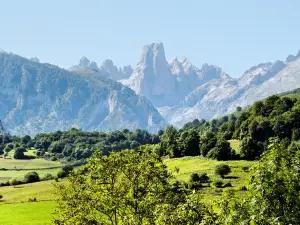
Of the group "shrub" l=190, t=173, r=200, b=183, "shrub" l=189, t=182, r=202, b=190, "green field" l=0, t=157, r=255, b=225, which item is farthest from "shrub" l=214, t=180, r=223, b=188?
"shrub" l=190, t=173, r=200, b=183

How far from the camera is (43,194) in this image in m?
117

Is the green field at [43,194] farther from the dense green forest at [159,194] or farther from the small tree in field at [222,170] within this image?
the dense green forest at [159,194]

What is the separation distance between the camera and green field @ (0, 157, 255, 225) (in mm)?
86875

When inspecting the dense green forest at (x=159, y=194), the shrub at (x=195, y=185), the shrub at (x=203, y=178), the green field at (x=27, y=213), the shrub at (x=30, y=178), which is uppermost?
the dense green forest at (x=159, y=194)

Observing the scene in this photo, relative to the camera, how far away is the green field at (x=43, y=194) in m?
86.9

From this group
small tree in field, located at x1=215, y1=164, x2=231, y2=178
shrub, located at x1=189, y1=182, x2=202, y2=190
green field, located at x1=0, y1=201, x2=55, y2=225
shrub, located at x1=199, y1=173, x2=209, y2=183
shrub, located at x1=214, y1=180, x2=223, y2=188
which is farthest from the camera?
small tree in field, located at x1=215, y1=164, x2=231, y2=178

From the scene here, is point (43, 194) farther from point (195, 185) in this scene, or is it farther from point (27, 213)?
point (195, 185)

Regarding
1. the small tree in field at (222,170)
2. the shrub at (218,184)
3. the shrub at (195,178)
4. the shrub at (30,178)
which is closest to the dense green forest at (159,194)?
the shrub at (218,184)

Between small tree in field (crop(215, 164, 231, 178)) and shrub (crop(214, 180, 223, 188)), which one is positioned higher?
small tree in field (crop(215, 164, 231, 178))

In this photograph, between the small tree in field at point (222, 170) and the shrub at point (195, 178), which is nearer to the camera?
the shrub at point (195, 178)

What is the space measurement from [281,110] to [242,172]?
60.4 meters

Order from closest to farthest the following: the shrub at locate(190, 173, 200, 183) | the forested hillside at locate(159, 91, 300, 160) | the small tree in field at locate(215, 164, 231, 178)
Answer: the shrub at locate(190, 173, 200, 183)
the small tree in field at locate(215, 164, 231, 178)
the forested hillside at locate(159, 91, 300, 160)

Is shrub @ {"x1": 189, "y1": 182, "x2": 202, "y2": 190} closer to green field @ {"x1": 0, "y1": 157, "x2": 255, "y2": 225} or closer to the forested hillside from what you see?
green field @ {"x1": 0, "y1": 157, "x2": 255, "y2": 225}

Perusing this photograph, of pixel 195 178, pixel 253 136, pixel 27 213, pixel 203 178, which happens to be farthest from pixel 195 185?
pixel 253 136
